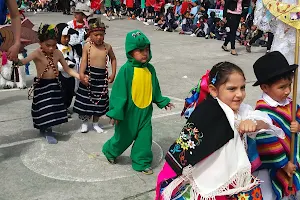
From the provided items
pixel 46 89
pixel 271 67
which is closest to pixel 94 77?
pixel 46 89

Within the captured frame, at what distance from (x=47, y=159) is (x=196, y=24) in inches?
456

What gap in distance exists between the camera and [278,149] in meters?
2.99

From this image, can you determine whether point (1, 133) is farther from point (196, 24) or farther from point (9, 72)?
point (196, 24)

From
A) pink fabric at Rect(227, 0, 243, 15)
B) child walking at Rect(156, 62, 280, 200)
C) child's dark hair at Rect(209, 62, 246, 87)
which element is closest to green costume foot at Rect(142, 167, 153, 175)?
child walking at Rect(156, 62, 280, 200)

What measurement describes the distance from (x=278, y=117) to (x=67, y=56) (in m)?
3.64

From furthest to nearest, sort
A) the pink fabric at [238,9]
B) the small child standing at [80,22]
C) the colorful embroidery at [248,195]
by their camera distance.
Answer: the pink fabric at [238,9] → the small child standing at [80,22] → the colorful embroidery at [248,195]

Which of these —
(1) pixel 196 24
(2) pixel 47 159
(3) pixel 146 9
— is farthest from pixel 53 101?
(3) pixel 146 9

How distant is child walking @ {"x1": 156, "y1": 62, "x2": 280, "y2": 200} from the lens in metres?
2.56

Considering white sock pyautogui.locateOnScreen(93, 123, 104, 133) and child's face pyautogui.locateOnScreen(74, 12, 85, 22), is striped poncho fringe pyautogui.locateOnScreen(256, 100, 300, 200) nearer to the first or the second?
white sock pyautogui.locateOnScreen(93, 123, 104, 133)

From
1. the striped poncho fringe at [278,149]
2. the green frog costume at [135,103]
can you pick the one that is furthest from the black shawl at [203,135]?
the green frog costume at [135,103]

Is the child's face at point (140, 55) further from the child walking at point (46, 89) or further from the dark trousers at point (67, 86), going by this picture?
the dark trousers at point (67, 86)

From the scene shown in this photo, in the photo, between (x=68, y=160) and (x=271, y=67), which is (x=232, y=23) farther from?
(x=271, y=67)

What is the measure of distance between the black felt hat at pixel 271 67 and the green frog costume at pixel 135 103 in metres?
1.43

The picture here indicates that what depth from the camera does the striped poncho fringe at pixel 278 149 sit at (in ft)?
9.79
